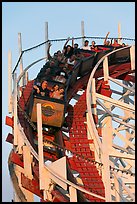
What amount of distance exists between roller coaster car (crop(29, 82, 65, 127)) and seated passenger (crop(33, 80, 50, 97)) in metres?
0.12

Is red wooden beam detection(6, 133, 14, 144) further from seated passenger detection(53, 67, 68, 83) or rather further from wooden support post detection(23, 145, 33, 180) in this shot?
seated passenger detection(53, 67, 68, 83)

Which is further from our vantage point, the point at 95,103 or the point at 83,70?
the point at 83,70

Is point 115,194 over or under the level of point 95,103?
under

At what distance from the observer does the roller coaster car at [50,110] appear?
975cm

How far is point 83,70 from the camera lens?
37.0ft

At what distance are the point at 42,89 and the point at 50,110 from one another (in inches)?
18.6

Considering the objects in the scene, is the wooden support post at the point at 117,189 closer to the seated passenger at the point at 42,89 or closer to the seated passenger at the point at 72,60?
the seated passenger at the point at 42,89

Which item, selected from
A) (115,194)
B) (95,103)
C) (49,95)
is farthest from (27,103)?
(115,194)

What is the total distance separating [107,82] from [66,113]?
1.01 metres

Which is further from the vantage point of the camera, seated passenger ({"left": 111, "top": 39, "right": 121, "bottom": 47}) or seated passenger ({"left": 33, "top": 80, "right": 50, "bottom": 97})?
seated passenger ({"left": 111, "top": 39, "right": 121, "bottom": 47})

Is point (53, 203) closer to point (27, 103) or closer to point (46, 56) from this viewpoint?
point (27, 103)

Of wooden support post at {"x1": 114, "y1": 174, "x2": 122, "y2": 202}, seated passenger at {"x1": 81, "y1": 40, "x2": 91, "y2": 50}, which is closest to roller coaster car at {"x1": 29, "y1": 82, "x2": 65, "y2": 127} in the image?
wooden support post at {"x1": 114, "y1": 174, "x2": 122, "y2": 202}

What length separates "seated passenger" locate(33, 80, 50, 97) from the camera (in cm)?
997

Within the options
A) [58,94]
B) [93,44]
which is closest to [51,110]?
[58,94]
